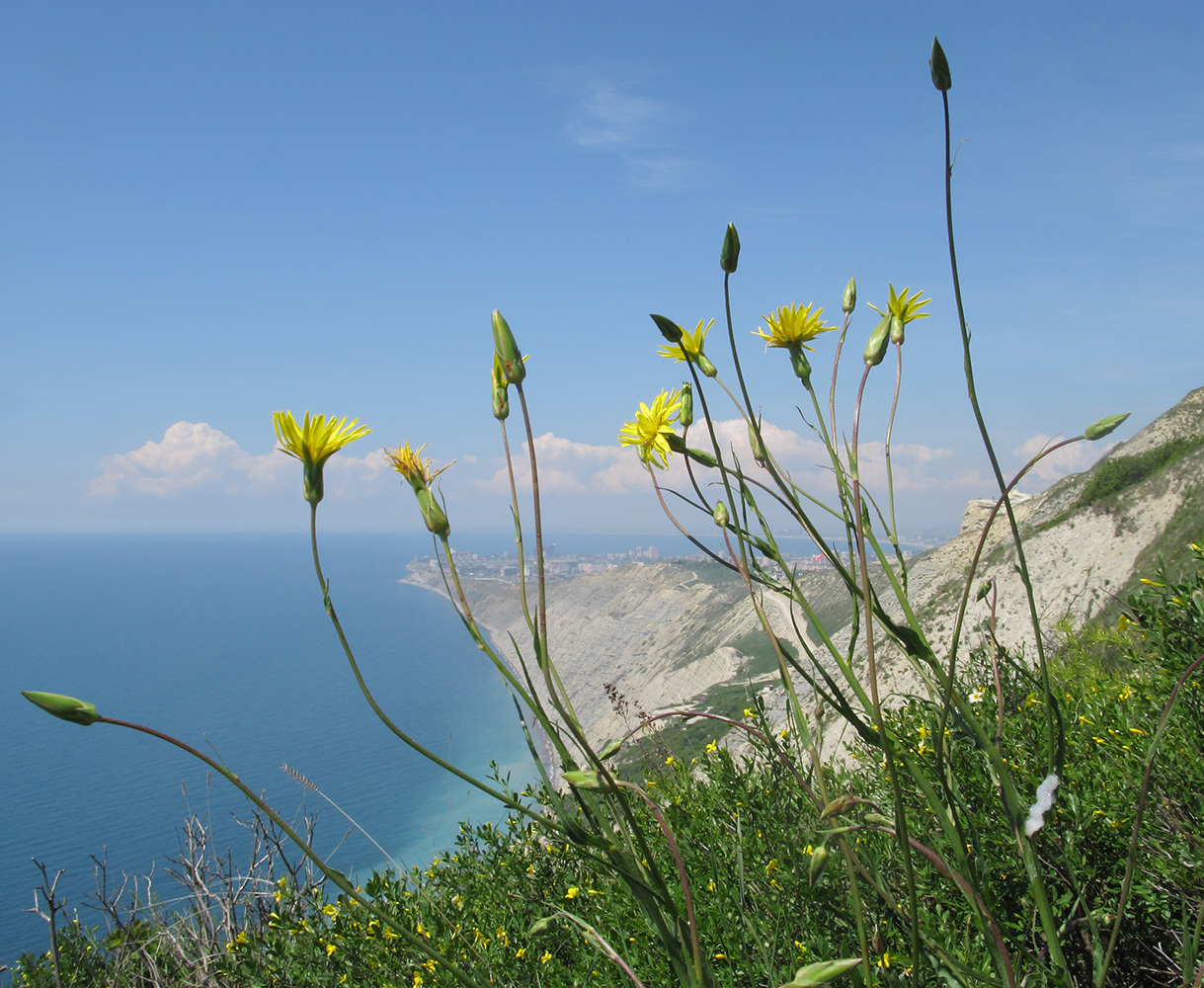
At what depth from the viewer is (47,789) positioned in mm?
60188

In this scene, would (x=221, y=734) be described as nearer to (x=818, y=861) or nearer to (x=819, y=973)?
(x=818, y=861)

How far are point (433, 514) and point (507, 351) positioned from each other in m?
0.34

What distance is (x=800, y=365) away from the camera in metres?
1.75

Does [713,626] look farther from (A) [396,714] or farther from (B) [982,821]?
(B) [982,821]

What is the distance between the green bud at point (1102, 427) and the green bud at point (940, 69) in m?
0.75

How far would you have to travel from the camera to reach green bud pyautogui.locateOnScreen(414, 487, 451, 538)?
1259 mm

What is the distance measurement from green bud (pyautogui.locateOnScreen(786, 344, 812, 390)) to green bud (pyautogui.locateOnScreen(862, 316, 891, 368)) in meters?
0.15

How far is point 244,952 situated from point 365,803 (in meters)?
58.8

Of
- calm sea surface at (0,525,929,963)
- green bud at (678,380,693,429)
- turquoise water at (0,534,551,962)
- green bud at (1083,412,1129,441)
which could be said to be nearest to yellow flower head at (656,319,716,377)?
green bud at (678,380,693,429)

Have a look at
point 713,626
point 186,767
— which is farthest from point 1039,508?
point 186,767

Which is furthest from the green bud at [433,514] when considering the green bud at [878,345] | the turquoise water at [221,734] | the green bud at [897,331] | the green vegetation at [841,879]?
the turquoise water at [221,734]

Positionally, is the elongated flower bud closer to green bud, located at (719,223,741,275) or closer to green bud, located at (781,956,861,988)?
green bud, located at (781,956,861,988)

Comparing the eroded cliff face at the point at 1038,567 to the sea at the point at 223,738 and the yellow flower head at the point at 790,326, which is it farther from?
the sea at the point at 223,738

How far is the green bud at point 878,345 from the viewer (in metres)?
1.72
